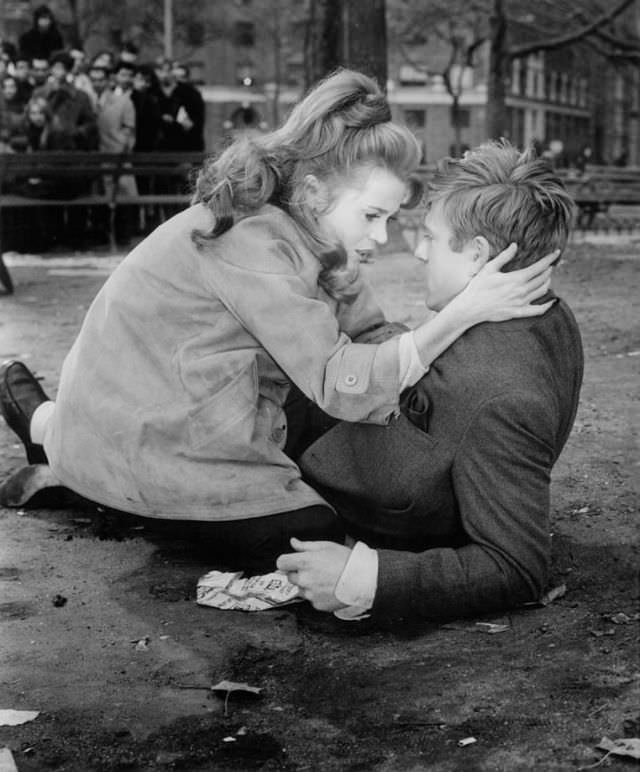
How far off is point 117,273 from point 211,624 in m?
0.99

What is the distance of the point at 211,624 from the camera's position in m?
3.22

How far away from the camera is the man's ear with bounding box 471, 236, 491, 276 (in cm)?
328

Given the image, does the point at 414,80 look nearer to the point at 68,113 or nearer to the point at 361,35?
the point at 68,113

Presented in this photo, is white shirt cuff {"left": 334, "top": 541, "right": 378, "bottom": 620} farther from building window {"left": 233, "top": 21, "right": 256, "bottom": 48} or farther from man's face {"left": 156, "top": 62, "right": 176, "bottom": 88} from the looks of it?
building window {"left": 233, "top": 21, "right": 256, "bottom": 48}

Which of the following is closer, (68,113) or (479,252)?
(479,252)

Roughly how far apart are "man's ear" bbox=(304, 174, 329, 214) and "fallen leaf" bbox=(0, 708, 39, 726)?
1408 mm

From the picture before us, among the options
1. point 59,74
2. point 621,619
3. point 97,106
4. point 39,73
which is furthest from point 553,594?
point 39,73

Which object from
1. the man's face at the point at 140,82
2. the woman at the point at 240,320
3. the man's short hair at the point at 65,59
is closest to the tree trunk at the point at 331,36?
the man's face at the point at 140,82

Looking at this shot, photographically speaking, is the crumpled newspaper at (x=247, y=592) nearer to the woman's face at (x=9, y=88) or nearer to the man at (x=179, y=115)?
the man at (x=179, y=115)

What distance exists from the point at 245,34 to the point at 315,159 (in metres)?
55.6

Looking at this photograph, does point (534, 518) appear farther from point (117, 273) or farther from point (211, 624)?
point (117, 273)

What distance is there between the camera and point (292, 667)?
2938 millimetres

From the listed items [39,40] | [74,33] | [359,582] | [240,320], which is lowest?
[359,582]

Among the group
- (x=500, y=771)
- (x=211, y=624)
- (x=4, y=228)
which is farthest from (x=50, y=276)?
(x=500, y=771)
